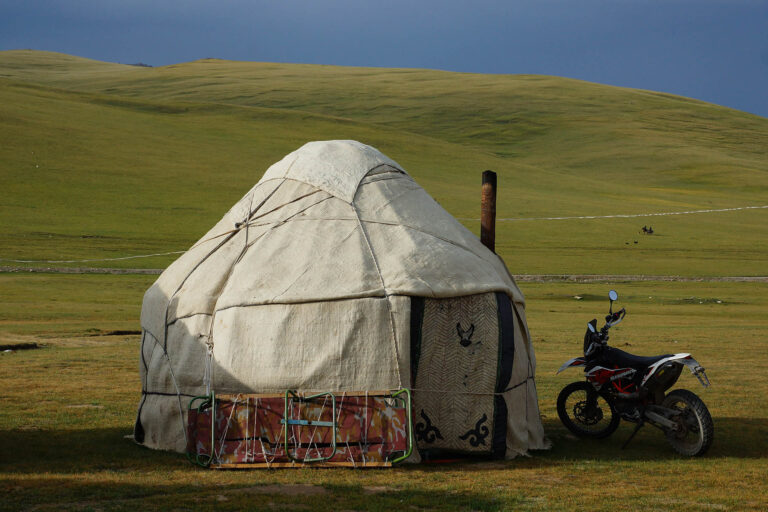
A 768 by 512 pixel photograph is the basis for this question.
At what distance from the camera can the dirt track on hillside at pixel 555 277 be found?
104 feet

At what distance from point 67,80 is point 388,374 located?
121941mm

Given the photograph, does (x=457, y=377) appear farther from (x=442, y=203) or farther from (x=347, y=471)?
(x=442, y=203)

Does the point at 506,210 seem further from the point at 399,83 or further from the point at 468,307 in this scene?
the point at 399,83

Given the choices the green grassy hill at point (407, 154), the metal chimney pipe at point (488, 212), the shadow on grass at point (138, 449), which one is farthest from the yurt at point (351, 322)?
the green grassy hill at point (407, 154)

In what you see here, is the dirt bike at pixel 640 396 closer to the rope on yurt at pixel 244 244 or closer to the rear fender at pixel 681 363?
the rear fender at pixel 681 363

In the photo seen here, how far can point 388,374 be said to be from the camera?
326 inches

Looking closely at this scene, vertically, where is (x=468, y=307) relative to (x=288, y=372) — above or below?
above

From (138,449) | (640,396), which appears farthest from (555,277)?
(138,449)

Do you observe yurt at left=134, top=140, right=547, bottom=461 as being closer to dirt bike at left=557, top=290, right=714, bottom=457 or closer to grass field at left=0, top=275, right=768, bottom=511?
grass field at left=0, top=275, right=768, bottom=511

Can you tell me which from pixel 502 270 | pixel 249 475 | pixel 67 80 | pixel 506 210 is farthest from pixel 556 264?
pixel 67 80

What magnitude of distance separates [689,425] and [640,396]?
0.57 metres

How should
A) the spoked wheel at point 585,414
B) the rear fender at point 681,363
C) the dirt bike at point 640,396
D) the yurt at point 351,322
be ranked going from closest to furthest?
the yurt at point 351,322 < the rear fender at point 681,363 < the dirt bike at point 640,396 < the spoked wheel at point 585,414

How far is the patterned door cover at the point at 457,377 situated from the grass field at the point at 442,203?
0.31m

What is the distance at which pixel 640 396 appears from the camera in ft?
29.8
